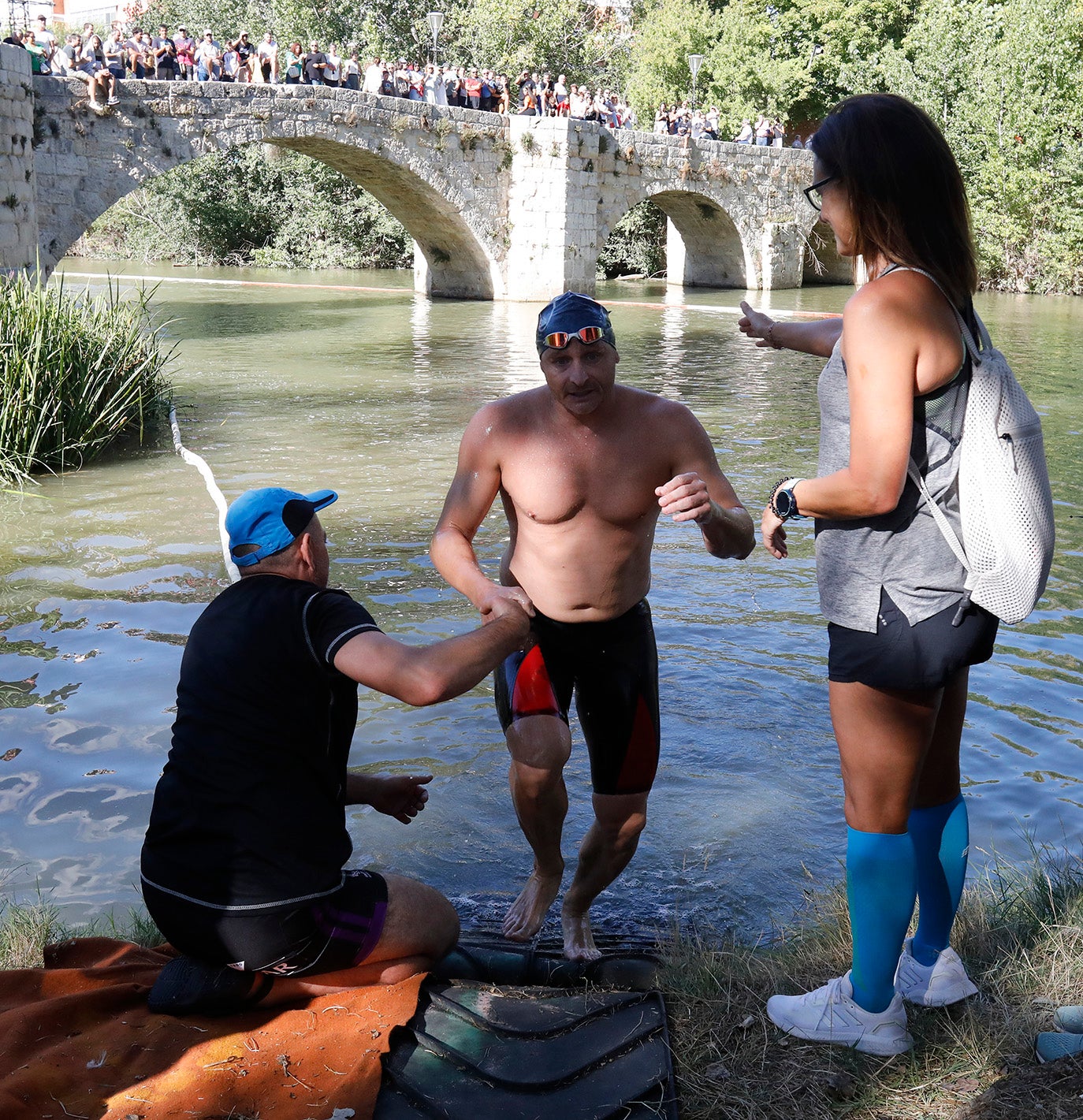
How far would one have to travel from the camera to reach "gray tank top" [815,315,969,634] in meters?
2.38

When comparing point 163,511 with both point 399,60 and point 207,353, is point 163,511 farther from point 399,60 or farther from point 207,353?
point 399,60

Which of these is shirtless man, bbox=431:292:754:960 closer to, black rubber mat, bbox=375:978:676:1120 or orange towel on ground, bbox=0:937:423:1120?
black rubber mat, bbox=375:978:676:1120

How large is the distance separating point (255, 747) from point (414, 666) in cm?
44

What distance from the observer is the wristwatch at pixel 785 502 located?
8.46 ft

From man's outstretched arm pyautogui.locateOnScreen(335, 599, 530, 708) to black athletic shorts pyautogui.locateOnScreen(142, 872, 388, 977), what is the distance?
0.57 meters

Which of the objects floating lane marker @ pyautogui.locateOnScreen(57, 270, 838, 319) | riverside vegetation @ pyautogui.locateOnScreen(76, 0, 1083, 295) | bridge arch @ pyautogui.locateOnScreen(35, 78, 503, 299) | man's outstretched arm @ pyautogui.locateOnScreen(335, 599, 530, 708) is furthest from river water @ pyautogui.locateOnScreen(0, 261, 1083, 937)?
riverside vegetation @ pyautogui.locateOnScreen(76, 0, 1083, 295)

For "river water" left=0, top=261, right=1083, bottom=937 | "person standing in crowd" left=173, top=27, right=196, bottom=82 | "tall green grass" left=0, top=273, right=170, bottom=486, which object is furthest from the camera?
"person standing in crowd" left=173, top=27, right=196, bottom=82

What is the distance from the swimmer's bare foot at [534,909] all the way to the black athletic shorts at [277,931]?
71cm

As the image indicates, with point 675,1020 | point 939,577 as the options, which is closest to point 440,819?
point 675,1020

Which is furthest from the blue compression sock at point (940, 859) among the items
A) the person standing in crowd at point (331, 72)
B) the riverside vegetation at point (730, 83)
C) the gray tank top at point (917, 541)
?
the riverside vegetation at point (730, 83)

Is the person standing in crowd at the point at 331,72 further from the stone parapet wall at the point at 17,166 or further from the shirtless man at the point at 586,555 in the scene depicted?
the shirtless man at the point at 586,555

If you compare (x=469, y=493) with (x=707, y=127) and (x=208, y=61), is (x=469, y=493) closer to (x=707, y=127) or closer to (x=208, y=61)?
(x=208, y=61)

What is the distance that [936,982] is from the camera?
108 inches

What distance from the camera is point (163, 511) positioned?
8805 mm
